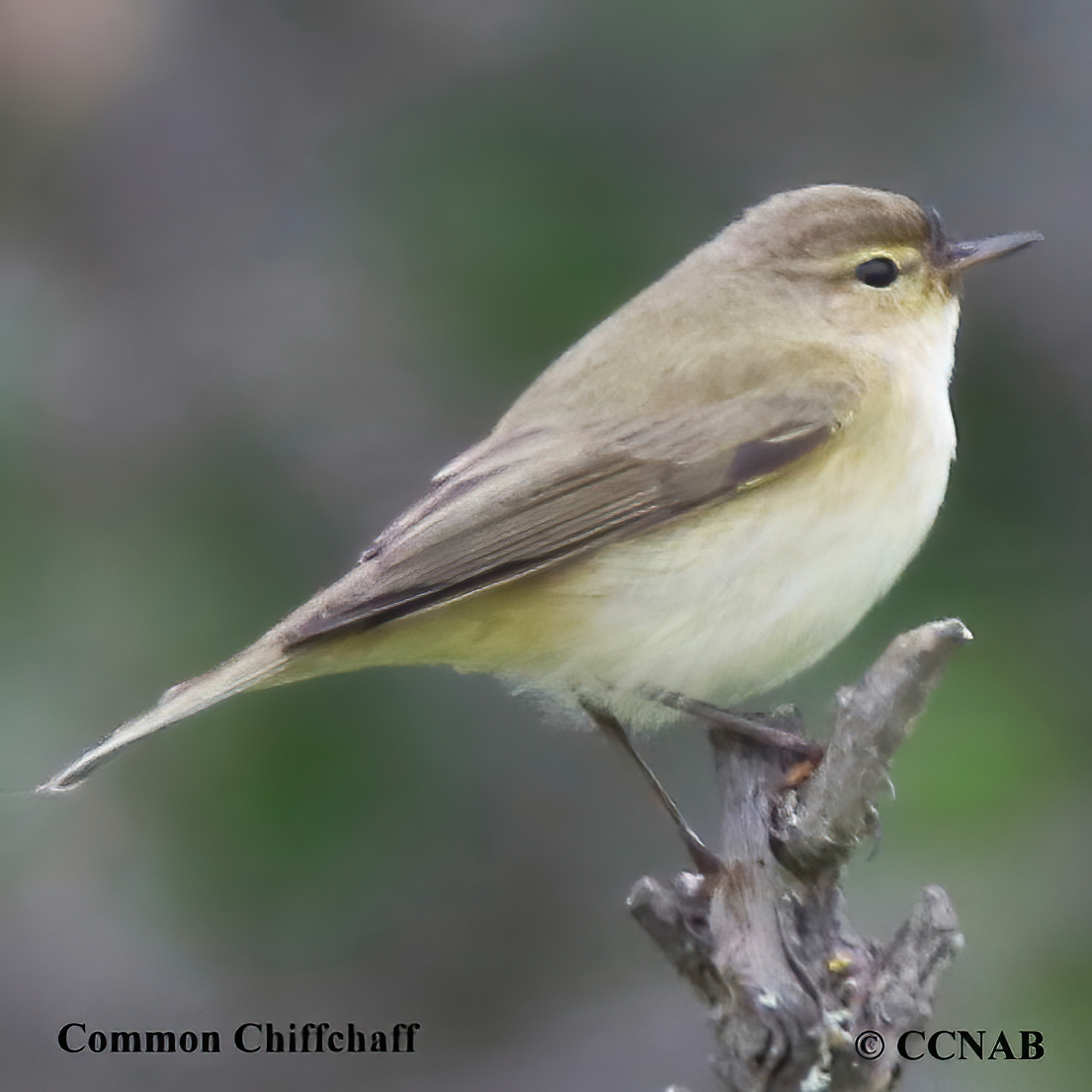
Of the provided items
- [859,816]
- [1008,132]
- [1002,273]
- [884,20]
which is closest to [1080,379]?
[1002,273]

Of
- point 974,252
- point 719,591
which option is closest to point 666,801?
point 719,591

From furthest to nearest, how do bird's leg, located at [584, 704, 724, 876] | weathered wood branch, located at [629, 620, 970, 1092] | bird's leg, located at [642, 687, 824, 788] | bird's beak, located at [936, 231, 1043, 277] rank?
bird's beak, located at [936, 231, 1043, 277], bird's leg, located at [642, 687, 824, 788], bird's leg, located at [584, 704, 724, 876], weathered wood branch, located at [629, 620, 970, 1092]

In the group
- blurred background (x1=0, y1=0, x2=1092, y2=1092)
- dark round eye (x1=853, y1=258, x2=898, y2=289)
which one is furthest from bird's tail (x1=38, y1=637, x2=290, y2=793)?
dark round eye (x1=853, y1=258, x2=898, y2=289)

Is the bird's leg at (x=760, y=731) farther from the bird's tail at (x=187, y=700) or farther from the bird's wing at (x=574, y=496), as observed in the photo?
the bird's tail at (x=187, y=700)

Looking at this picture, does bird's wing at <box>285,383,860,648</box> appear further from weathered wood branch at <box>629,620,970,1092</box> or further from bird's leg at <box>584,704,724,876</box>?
weathered wood branch at <box>629,620,970,1092</box>

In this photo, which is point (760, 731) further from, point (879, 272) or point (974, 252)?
point (974, 252)

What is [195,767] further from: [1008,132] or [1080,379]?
[1008,132]
